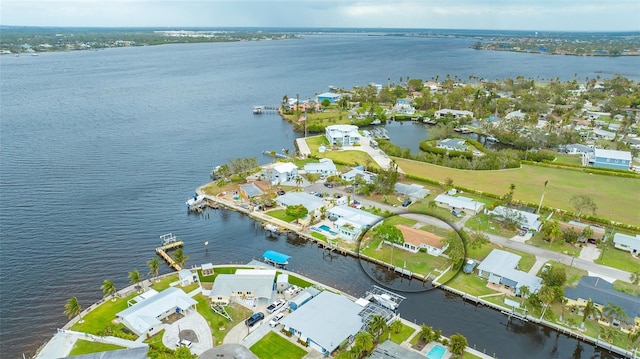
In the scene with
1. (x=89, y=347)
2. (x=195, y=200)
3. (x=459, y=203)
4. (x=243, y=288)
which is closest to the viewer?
(x=89, y=347)

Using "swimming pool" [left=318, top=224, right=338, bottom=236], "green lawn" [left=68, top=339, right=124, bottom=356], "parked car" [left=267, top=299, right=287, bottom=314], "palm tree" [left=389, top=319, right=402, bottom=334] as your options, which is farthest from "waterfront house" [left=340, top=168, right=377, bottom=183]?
"green lawn" [left=68, top=339, right=124, bottom=356]

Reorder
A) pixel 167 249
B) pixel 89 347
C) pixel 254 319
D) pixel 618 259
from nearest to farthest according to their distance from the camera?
pixel 89 347
pixel 254 319
pixel 618 259
pixel 167 249

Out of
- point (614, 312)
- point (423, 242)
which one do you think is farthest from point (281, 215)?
point (614, 312)

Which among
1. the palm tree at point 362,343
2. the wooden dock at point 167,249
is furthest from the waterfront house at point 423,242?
the wooden dock at point 167,249

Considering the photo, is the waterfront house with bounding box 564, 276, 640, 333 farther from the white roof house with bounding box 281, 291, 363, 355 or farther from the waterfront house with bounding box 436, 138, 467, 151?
the waterfront house with bounding box 436, 138, 467, 151

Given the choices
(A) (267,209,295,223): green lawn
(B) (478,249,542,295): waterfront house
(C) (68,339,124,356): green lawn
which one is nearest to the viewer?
(C) (68,339,124,356): green lawn

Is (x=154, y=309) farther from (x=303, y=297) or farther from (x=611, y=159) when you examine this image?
(x=611, y=159)

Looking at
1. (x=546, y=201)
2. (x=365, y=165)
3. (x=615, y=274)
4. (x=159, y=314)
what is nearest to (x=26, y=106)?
(x=365, y=165)

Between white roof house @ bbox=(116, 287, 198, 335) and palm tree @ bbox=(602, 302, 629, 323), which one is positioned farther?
palm tree @ bbox=(602, 302, 629, 323)
